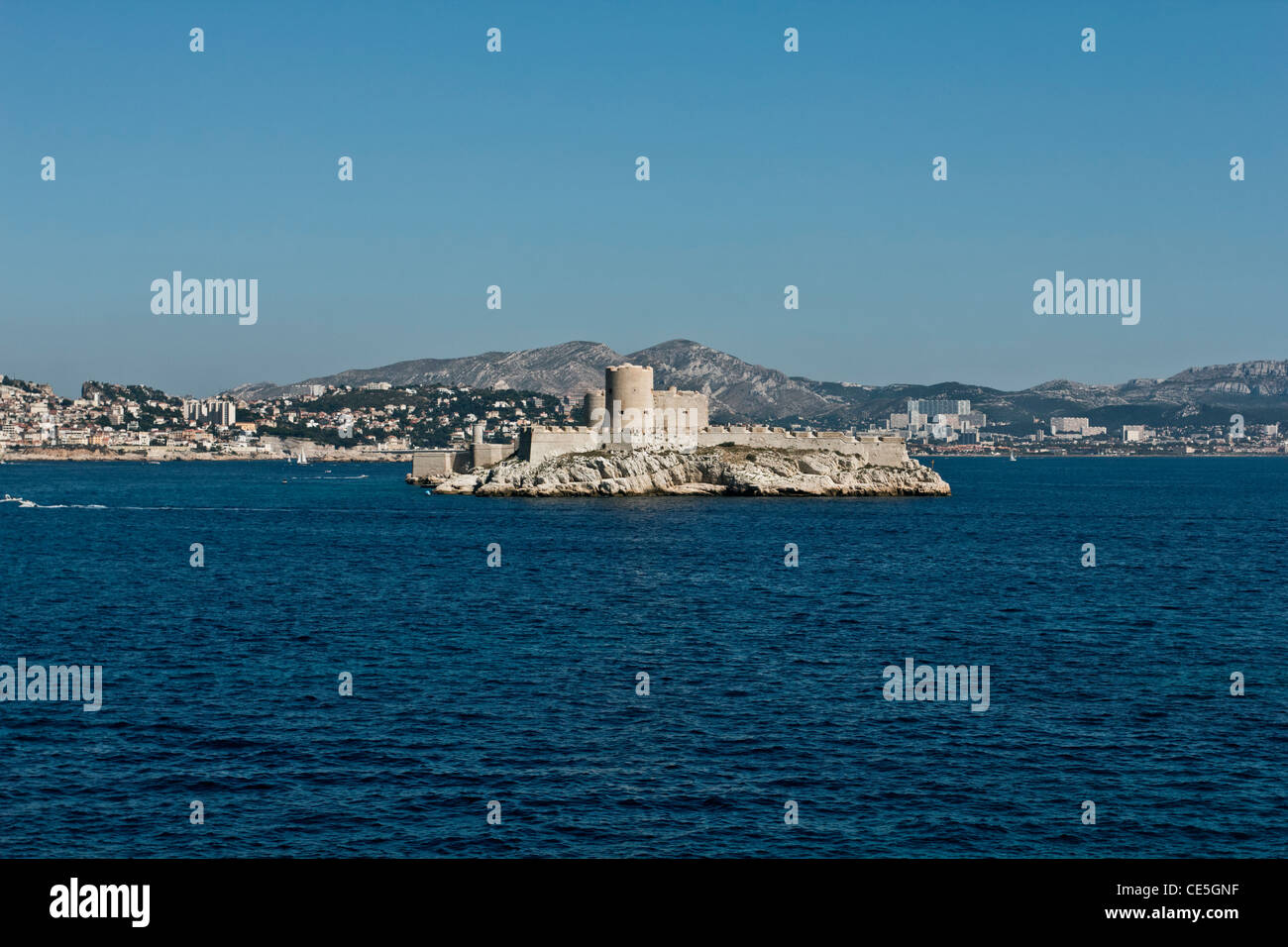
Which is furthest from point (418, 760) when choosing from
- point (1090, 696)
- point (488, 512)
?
point (488, 512)

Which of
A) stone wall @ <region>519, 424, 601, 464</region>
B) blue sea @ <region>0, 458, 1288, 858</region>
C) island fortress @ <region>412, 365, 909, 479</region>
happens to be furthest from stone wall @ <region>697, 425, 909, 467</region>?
blue sea @ <region>0, 458, 1288, 858</region>

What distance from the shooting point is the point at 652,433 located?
11069cm

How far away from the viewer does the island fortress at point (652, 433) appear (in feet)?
356

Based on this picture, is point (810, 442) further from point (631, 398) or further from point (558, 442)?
point (558, 442)

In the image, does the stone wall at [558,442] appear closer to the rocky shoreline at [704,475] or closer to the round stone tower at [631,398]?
the rocky shoreline at [704,475]

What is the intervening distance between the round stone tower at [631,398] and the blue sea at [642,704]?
47247mm

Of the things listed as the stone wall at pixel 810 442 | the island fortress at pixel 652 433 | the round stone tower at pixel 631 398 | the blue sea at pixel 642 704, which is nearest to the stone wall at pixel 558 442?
the island fortress at pixel 652 433

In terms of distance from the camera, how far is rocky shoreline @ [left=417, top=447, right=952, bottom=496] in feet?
335

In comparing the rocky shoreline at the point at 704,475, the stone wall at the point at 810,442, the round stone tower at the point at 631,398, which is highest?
the round stone tower at the point at 631,398

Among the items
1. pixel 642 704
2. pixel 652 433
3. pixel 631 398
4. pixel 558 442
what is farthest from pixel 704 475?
pixel 642 704

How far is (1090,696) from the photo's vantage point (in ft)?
90.0

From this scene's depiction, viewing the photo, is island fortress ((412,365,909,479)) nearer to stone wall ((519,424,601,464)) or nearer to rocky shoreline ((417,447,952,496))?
stone wall ((519,424,601,464))

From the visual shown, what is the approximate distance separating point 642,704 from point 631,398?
84.3m
